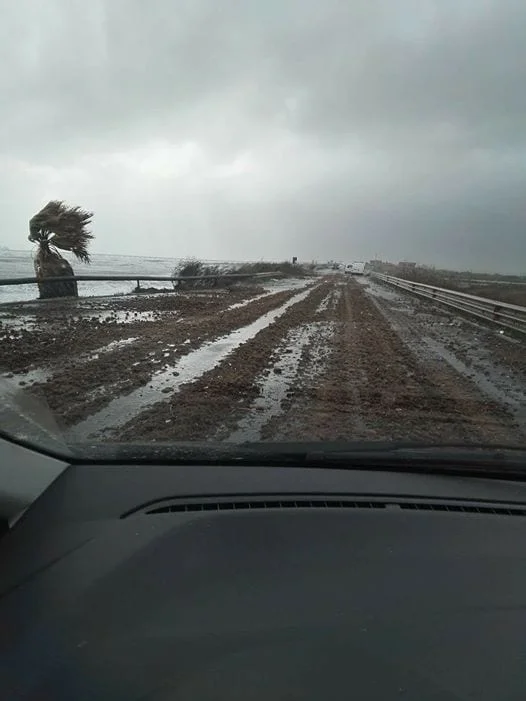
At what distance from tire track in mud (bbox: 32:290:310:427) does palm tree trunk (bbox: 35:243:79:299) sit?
17.5 feet

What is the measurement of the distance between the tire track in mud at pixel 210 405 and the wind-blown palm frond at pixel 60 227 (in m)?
7.07

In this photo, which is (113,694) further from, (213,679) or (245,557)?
(245,557)

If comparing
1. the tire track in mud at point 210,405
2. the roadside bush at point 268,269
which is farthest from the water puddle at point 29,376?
the roadside bush at point 268,269

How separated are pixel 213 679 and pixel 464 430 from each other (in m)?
3.53

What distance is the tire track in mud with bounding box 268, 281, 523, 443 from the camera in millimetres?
4293

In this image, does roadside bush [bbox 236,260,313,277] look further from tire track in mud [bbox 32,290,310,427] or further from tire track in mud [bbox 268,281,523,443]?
tire track in mud [bbox 268,281,523,443]

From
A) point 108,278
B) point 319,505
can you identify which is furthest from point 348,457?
point 108,278

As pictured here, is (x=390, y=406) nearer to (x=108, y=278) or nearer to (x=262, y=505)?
(x=262, y=505)

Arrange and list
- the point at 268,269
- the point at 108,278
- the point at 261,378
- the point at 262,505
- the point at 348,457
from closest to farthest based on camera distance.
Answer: the point at 262,505 → the point at 348,457 → the point at 261,378 → the point at 108,278 → the point at 268,269

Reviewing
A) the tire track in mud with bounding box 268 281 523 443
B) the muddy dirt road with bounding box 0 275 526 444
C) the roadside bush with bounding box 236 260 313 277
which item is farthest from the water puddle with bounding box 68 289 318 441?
the roadside bush with bounding box 236 260 313 277

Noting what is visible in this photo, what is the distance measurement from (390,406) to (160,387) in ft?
8.61

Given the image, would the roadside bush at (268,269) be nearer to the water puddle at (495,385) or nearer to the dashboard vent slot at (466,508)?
the water puddle at (495,385)

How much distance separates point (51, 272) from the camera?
15219mm

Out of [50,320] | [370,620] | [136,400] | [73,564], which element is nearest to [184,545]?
[73,564]
